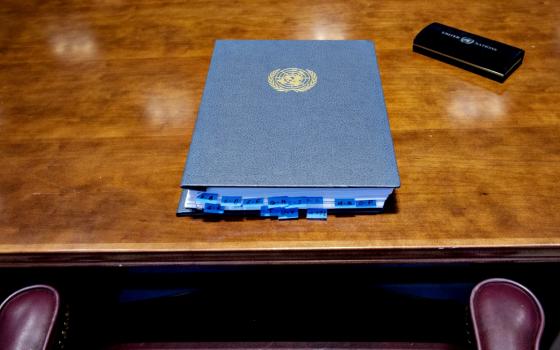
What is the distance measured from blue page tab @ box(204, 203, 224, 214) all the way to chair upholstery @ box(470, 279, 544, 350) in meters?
0.32

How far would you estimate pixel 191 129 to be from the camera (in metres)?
0.65

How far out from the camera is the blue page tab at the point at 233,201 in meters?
0.52

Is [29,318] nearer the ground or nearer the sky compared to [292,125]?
nearer the ground

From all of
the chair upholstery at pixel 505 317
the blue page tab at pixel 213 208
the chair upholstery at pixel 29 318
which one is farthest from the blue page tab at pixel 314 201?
the chair upholstery at pixel 29 318

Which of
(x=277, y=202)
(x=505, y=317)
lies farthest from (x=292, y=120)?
(x=505, y=317)

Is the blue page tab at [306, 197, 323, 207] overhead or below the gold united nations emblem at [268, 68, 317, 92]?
below

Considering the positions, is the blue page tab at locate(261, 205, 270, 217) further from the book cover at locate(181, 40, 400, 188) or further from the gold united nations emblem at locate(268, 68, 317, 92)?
the gold united nations emblem at locate(268, 68, 317, 92)

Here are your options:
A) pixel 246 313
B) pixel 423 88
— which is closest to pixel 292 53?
pixel 423 88

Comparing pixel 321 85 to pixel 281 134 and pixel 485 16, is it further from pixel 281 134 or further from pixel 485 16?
pixel 485 16

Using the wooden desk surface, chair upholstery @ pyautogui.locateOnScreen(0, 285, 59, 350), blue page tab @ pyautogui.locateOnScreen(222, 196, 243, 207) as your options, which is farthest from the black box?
chair upholstery @ pyautogui.locateOnScreen(0, 285, 59, 350)

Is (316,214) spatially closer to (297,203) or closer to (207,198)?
(297,203)

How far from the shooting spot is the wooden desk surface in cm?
51

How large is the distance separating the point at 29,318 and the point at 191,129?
32 cm

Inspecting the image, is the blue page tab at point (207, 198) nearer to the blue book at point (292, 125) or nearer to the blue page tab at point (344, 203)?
the blue book at point (292, 125)
